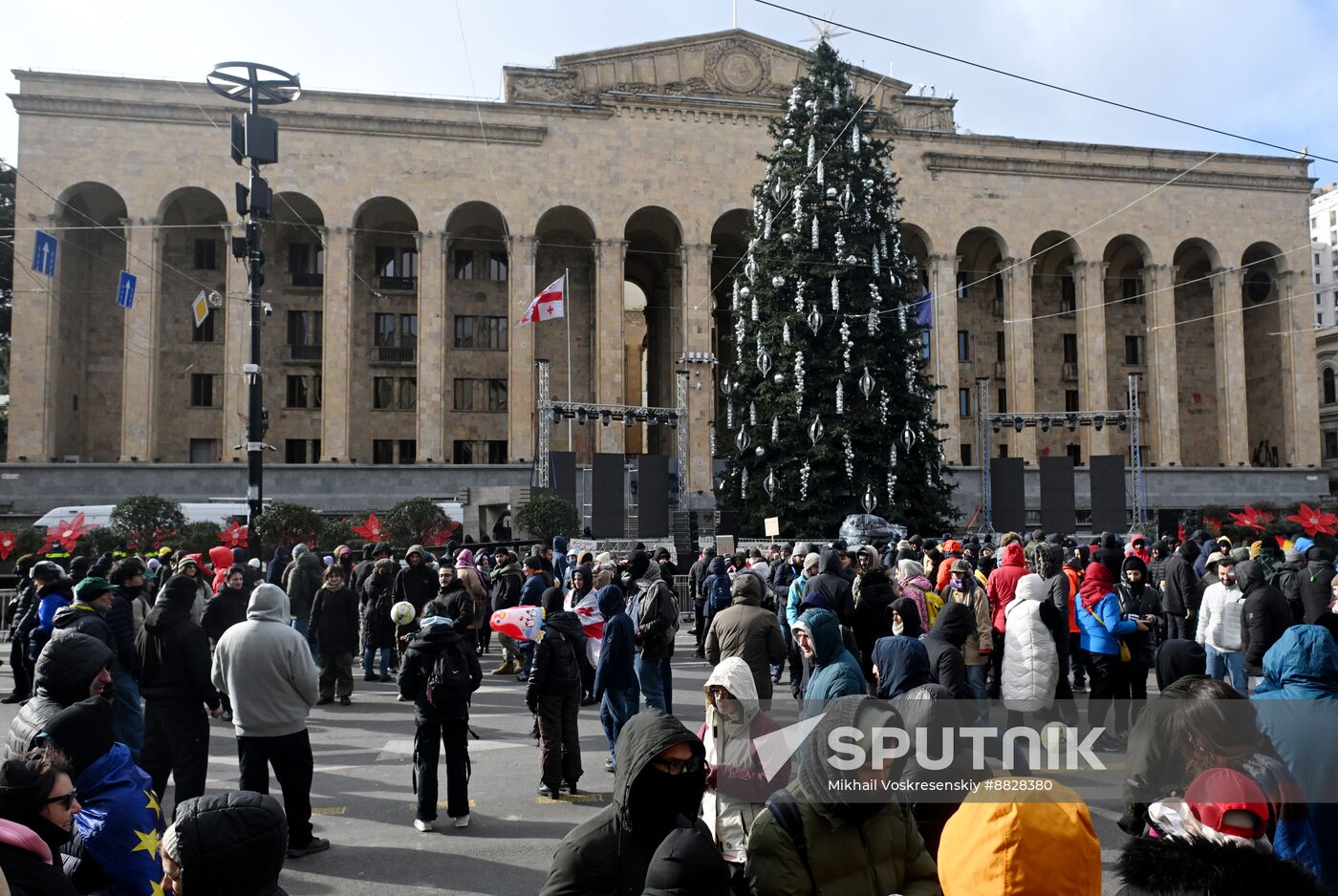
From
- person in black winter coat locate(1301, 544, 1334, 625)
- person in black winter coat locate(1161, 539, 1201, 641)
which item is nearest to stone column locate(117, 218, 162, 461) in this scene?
person in black winter coat locate(1161, 539, 1201, 641)

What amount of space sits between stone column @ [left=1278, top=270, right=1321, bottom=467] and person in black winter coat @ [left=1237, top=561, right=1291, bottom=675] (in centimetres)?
4233

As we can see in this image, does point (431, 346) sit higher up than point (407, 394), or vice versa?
point (431, 346)

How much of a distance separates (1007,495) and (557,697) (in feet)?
69.4

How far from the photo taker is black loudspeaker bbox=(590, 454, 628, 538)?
21984 millimetres

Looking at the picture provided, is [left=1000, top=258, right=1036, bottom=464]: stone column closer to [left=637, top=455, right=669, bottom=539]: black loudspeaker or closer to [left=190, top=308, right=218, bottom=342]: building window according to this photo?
[left=637, top=455, right=669, bottom=539]: black loudspeaker

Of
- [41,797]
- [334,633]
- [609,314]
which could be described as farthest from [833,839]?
[609,314]

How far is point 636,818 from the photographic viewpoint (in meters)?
2.90

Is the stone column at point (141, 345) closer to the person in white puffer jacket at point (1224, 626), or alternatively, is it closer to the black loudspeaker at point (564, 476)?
the black loudspeaker at point (564, 476)

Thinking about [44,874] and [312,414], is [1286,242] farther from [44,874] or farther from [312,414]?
[44,874]

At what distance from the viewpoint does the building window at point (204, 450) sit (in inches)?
1528

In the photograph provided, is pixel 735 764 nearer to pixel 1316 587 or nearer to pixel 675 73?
pixel 1316 587

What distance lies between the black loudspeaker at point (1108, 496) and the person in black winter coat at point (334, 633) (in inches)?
864

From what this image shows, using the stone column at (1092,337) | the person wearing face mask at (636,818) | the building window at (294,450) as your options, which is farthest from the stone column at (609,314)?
the person wearing face mask at (636,818)

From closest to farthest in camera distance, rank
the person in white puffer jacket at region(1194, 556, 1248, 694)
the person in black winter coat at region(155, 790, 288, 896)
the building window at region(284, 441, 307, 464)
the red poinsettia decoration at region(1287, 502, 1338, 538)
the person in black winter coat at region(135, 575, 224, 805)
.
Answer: the person in black winter coat at region(155, 790, 288, 896) < the person in black winter coat at region(135, 575, 224, 805) < the person in white puffer jacket at region(1194, 556, 1248, 694) < the red poinsettia decoration at region(1287, 502, 1338, 538) < the building window at region(284, 441, 307, 464)
